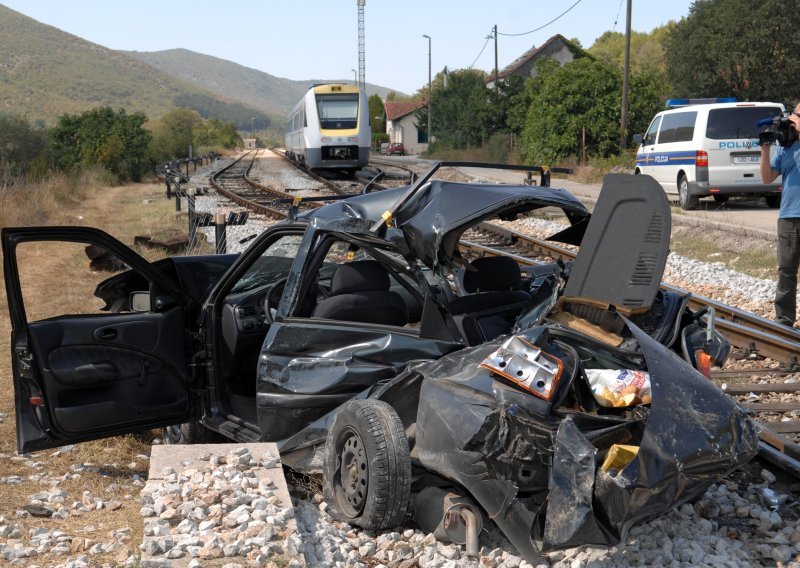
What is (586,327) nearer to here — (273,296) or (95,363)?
(273,296)

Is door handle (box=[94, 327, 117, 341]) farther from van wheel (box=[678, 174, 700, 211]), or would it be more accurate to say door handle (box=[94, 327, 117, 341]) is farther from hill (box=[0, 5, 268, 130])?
hill (box=[0, 5, 268, 130])

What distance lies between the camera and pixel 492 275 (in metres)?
4.77

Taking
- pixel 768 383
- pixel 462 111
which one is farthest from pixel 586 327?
pixel 462 111

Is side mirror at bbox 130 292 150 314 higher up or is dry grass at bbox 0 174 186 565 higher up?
side mirror at bbox 130 292 150 314

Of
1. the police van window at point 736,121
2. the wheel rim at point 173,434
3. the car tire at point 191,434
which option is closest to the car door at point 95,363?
the car tire at point 191,434

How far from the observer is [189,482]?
409cm

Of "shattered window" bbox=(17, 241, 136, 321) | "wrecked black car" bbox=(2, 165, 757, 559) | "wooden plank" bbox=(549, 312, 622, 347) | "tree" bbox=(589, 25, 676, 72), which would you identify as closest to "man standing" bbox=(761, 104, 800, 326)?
"wrecked black car" bbox=(2, 165, 757, 559)

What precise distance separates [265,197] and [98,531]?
2056cm

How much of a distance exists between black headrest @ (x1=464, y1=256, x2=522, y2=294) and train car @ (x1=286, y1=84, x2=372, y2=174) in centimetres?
2621

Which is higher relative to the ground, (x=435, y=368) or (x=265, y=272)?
(x=265, y=272)

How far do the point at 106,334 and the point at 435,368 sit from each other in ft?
7.10

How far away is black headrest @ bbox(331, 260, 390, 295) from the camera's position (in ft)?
15.2

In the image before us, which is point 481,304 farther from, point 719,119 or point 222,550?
point 719,119

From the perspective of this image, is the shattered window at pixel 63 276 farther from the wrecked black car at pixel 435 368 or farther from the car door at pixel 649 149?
the car door at pixel 649 149
